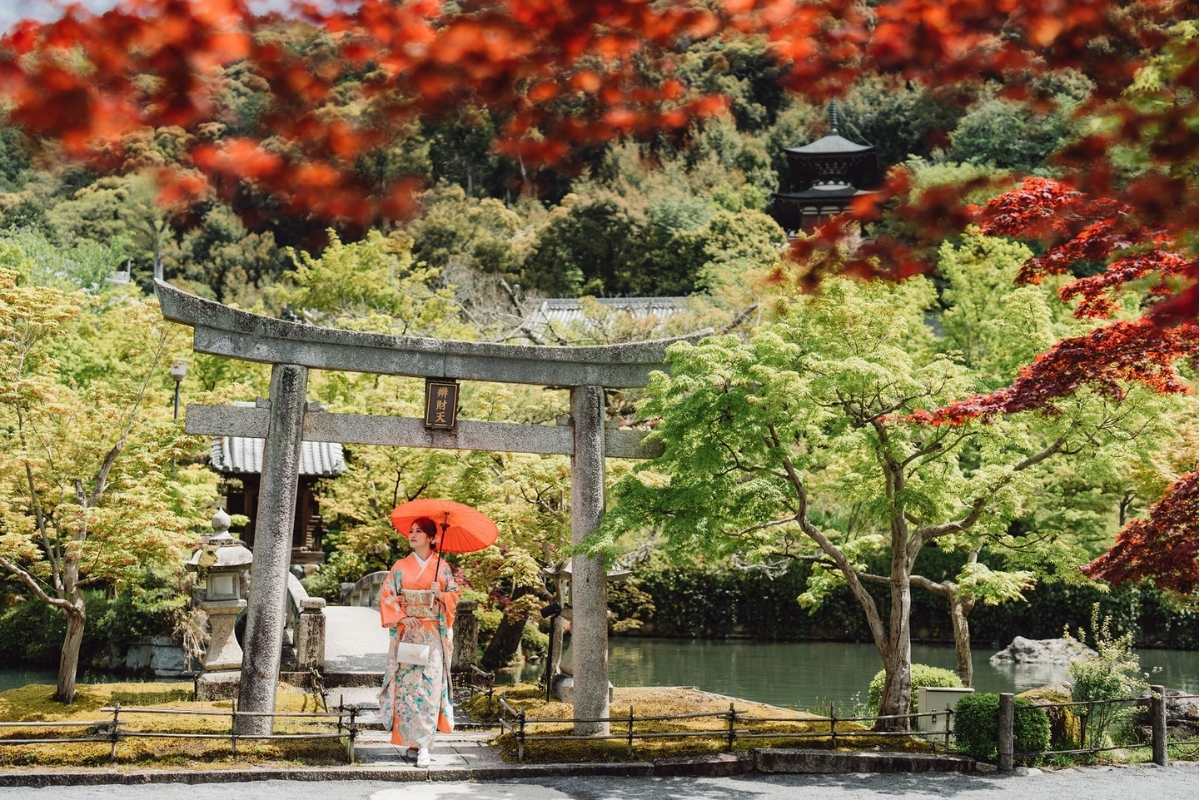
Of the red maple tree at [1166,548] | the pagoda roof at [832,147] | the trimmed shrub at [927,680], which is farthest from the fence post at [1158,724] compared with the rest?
the pagoda roof at [832,147]

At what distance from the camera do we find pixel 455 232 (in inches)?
1137

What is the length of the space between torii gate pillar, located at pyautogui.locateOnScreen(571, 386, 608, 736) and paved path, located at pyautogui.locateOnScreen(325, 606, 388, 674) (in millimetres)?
→ 3763

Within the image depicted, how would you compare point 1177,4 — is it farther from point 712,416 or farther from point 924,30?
point 712,416

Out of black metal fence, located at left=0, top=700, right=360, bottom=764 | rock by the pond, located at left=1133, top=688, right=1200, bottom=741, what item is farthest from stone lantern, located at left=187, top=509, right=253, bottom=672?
rock by the pond, located at left=1133, top=688, right=1200, bottom=741

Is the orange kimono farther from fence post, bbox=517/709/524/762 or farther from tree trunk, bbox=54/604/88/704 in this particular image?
tree trunk, bbox=54/604/88/704

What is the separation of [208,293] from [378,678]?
18.7 m

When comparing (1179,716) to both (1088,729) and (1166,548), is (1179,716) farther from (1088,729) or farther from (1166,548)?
(1166,548)

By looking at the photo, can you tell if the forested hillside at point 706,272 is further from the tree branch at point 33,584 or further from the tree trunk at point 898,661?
the tree branch at point 33,584

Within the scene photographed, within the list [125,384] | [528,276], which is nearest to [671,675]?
[125,384]

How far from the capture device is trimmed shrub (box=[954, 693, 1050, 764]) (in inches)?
342

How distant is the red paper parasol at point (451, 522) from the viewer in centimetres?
796

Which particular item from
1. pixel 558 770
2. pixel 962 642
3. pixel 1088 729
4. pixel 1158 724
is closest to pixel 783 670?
pixel 962 642

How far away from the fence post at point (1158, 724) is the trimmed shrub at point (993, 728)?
3.69ft

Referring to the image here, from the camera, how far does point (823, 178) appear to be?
35.4 metres
